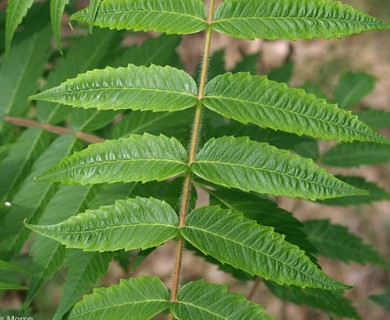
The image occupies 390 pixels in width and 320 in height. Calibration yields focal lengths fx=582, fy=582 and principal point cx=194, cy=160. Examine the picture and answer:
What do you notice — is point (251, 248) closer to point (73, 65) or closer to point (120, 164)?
point (120, 164)

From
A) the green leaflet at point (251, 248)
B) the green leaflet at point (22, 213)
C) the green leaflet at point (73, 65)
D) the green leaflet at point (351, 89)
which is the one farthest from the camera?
the green leaflet at point (351, 89)

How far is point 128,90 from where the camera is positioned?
5.64 ft

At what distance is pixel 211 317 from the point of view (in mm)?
1550

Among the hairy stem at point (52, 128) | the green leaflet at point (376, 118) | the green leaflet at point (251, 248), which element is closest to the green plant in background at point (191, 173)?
the green leaflet at point (251, 248)

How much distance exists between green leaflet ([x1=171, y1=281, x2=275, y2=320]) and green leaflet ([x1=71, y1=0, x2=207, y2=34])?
0.76 m

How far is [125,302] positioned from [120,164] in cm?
38

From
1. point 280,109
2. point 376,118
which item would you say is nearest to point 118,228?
point 280,109

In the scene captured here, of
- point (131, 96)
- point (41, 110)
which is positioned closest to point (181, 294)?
point (131, 96)

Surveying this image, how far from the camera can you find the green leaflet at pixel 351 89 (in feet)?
9.64

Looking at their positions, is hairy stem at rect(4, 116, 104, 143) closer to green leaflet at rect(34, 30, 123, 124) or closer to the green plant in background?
green leaflet at rect(34, 30, 123, 124)

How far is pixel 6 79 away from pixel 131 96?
1.02 m

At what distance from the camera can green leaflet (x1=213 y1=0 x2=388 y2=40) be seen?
165cm

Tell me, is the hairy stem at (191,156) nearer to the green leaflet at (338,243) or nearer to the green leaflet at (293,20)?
the green leaflet at (293,20)

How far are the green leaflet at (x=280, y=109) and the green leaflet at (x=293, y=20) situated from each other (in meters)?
0.14
